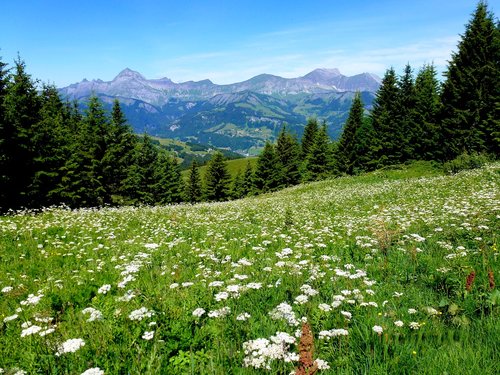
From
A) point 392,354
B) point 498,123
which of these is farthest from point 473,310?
point 498,123

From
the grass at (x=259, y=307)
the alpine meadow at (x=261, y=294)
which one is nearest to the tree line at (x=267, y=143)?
the alpine meadow at (x=261, y=294)

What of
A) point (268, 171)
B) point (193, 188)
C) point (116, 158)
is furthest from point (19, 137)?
point (193, 188)

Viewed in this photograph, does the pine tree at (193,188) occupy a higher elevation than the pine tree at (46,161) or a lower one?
lower

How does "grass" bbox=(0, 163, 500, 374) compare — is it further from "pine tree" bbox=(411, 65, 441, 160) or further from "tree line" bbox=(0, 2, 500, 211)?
"pine tree" bbox=(411, 65, 441, 160)

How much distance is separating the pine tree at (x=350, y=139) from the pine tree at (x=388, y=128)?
242 inches

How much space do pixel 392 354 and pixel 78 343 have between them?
3.11m

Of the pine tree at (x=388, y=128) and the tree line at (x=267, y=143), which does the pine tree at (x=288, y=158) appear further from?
the pine tree at (x=388, y=128)

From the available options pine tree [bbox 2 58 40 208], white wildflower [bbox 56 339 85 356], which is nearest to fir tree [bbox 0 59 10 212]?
pine tree [bbox 2 58 40 208]

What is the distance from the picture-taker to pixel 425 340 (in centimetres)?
337

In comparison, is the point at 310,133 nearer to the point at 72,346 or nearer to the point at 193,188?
the point at 193,188

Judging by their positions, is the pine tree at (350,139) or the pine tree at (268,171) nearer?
the pine tree at (350,139)

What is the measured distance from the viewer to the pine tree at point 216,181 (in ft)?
242

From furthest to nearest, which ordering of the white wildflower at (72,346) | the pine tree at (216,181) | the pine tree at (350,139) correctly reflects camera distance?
the pine tree at (216,181) → the pine tree at (350,139) → the white wildflower at (72,346)

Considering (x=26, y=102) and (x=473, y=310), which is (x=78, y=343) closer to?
(x=473, y=310)
